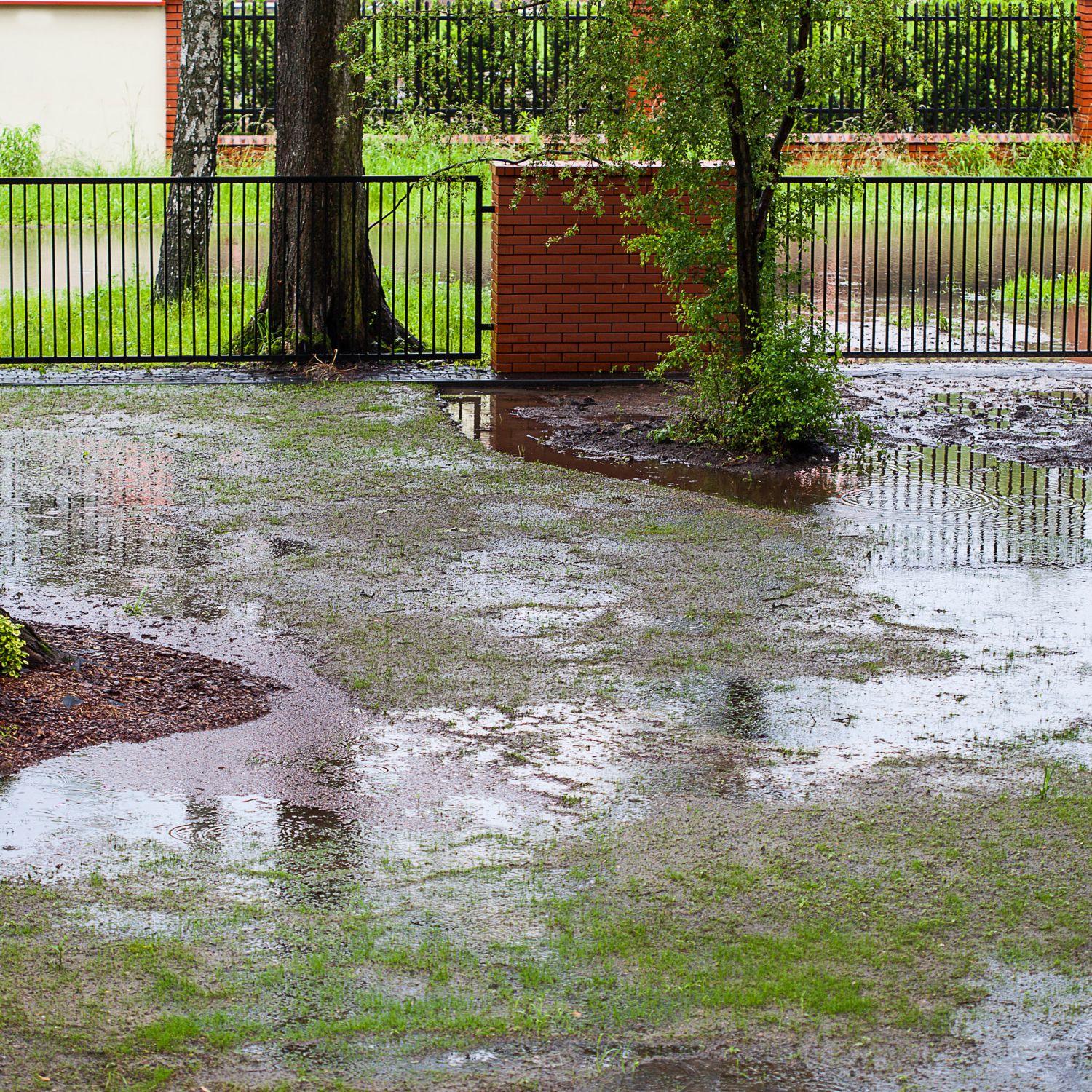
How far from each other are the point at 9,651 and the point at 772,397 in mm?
5718

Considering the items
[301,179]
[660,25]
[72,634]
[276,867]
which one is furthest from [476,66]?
[276,867]

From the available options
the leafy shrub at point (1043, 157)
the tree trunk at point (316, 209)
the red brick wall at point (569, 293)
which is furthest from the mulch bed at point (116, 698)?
the leafy shrub at point (1043, 157)

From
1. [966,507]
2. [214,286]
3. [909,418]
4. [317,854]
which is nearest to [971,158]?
[214,286]

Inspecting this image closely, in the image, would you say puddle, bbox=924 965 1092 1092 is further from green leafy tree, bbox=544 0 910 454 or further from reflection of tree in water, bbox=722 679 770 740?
green leafy tree, bbox=544 0 910 454

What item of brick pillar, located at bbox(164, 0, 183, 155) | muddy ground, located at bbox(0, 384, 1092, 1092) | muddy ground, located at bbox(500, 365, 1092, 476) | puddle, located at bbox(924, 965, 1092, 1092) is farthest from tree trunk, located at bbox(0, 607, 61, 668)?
brick pillar, located at bbox(164, 0, 183, 155)

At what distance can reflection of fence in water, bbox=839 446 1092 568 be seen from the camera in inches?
343

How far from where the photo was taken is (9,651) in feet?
20.9

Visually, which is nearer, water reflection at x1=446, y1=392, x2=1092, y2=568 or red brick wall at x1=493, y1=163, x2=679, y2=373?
water reflection at x1=446, y1=392, x2=1092, y2=568

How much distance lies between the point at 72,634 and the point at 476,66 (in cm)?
2280

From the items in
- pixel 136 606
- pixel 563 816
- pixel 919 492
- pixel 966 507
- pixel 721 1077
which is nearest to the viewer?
pixel 721 1077

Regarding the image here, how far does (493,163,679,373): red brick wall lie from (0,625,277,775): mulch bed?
7012 mm

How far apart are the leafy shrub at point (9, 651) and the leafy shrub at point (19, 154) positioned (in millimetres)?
19805

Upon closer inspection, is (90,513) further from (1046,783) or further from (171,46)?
(171,46)

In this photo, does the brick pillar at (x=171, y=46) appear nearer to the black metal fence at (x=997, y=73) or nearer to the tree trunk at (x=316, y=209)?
the black metal fence at (x=997, y=73)
